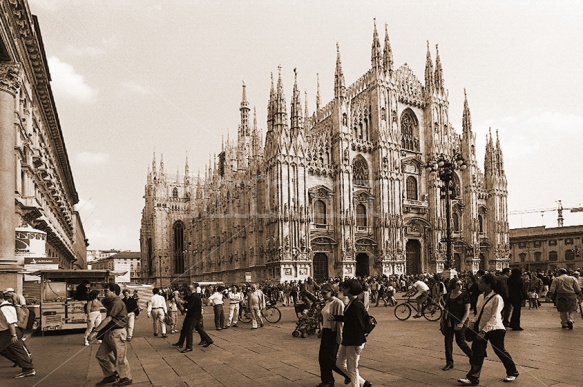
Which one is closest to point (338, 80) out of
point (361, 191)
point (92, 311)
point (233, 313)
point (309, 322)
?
point (361, 191)

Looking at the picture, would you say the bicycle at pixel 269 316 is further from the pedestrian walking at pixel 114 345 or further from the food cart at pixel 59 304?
the pedestrian walking at pixel 114 345

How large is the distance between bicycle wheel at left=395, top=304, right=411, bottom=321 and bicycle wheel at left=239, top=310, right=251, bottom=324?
228 inches

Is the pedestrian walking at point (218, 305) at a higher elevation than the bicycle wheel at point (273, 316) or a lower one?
higher

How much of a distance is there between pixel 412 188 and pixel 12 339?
4318 centimetres

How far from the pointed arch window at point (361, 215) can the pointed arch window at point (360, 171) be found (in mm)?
2134

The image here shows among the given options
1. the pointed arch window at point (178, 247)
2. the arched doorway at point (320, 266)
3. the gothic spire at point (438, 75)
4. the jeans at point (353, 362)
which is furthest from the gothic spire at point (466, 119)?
the jeans at point (353, 362)

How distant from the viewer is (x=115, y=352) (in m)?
8.38

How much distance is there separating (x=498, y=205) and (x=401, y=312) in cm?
3898

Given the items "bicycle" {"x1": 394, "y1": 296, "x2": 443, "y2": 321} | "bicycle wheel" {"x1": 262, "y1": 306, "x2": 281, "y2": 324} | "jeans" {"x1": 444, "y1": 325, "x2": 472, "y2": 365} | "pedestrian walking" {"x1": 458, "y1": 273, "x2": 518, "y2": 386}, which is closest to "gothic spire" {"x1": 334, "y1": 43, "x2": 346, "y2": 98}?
"bicycle wheel" {"x1": 262, "y1": 306, "x2": 281, "y2": 324}

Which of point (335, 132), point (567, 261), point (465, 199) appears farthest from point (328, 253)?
point (567, 261)

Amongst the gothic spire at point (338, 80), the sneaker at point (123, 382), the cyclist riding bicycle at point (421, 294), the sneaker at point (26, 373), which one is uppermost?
the gothic spire at point (338, 80)

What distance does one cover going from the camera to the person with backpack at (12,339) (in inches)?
350

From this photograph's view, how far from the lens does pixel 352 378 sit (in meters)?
6.91

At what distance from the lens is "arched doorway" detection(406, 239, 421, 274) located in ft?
155
